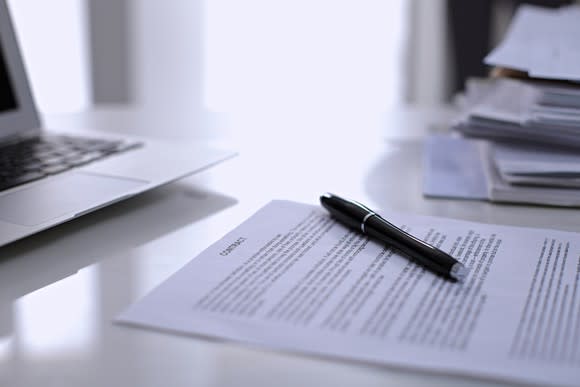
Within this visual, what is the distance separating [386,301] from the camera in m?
0.48

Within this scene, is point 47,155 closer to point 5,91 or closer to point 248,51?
point 5,91

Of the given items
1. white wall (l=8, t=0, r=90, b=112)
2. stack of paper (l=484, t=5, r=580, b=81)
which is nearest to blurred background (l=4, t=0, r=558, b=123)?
white wall (l=8, t=0, r=90, b=112)

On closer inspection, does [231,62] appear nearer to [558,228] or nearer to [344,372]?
[558,228]

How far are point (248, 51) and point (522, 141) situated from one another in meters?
1.60

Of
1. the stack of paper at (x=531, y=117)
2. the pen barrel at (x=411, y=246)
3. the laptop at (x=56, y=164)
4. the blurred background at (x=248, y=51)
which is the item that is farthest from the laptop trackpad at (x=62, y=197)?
the blurred background at (x=248, y=51)

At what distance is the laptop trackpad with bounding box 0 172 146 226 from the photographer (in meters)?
0.61

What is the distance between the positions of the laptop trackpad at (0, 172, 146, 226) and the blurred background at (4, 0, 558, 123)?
5.32 ft

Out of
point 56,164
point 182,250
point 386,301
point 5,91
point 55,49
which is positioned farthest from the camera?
point 55,49

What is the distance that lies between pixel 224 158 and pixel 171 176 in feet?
0.28

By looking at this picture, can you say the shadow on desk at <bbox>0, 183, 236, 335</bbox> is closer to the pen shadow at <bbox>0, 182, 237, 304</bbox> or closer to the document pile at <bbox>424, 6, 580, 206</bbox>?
the pen shadow at <bbox>0, 182, 237, 304</bbox>

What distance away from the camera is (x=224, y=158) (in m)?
0.80

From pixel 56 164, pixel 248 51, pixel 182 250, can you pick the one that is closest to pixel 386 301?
pixel 182 250

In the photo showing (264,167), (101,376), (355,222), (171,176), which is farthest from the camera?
(264,167)

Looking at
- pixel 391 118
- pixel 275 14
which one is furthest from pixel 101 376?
pixel 275 14
